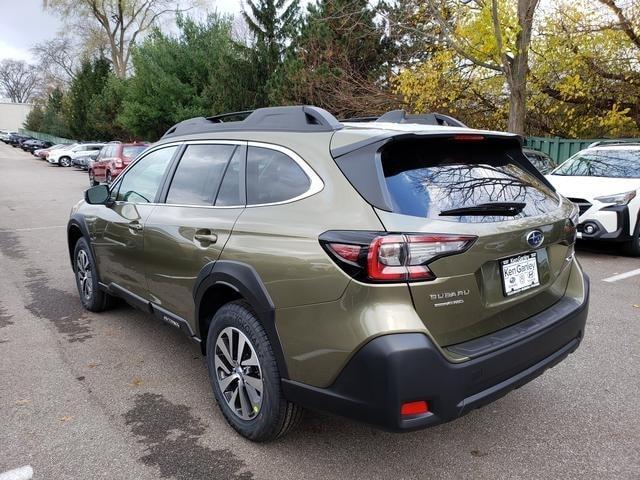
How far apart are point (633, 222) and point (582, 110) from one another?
938 centimetres

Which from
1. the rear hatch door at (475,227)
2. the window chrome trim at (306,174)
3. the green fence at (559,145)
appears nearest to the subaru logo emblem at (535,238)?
the rear hatch door at (475,227)

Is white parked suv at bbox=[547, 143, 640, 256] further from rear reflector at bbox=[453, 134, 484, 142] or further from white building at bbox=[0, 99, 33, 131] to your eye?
white building at bbox=[0, 99, 33, 131]

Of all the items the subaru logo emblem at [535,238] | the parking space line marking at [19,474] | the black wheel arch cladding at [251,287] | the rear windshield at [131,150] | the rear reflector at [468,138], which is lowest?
the parking space line marking at [19,474]

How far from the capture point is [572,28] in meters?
13.7

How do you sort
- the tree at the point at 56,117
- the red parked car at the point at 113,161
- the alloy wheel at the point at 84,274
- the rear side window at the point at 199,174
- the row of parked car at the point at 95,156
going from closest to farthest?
the rear side window at the point at 199,174 → the alloy wheel at the point at 84,274 → the red parked car at the point at 113,161 → the row of parked car at the point at 95,156 → the tree at the point at 56,117

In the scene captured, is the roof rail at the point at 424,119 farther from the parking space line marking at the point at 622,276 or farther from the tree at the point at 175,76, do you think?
the tree at the point at 175,76

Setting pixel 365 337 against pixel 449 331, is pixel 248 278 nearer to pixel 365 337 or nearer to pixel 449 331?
pixel 365 337

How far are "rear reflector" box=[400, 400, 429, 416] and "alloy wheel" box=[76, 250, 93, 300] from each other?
3.71 metres

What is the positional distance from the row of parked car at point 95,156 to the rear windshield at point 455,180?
15.7 metres

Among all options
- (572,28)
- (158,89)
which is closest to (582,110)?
(572,28)

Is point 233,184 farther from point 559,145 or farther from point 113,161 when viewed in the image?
point 113,161

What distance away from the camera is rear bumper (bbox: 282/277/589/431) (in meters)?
2.17

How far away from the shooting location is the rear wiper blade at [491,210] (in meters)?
2.43

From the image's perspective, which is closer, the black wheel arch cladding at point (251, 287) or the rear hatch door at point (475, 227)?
the rear hatch door at point (475, 227)
